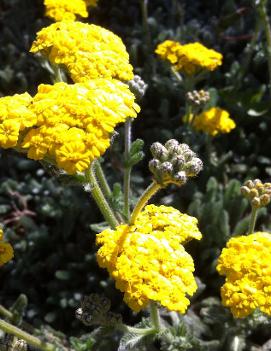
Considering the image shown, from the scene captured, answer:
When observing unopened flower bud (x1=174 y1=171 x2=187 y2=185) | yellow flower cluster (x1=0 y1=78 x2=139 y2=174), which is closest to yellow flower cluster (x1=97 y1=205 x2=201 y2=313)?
unopened flower bud (x1=174 y1=171 x2=187 y2=185)

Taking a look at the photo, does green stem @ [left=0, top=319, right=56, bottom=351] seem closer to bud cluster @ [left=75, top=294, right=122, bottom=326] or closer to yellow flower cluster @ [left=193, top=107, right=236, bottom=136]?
bud cluster @ [left=75, top=294, right=122, bottom=326]

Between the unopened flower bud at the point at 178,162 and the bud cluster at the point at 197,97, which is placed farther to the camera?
the bud cluster at the point at 197,97

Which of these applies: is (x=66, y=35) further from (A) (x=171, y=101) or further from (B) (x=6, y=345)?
(A) (x=171, y=101)

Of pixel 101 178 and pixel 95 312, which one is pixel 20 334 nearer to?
pixel 95 312

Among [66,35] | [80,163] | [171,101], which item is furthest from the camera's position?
[171,101]

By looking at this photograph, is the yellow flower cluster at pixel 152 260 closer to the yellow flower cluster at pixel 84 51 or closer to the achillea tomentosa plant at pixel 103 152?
the achillea tomentosa plant at pixel 103 152

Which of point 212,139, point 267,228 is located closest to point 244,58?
point 212,139

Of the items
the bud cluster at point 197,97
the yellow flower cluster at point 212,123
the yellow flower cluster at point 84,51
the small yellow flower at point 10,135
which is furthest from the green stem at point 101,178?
the yellow flower cluster at point 212,123
